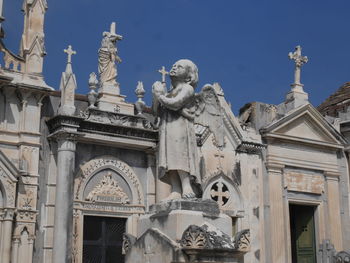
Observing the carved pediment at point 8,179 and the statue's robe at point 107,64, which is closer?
the carved pediment at point 8,179

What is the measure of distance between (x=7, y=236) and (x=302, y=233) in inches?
363

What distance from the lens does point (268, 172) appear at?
17344 millimetres

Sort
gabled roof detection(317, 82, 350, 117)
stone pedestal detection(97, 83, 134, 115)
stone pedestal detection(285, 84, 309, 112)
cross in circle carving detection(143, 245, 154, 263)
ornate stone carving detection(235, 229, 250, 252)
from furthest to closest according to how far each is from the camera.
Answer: gabled roof detection(317, 82, 350, 117) < stone pedestal detection(285, 84, 309, 112) < stone pedestal detection(97, 83, 134, 115) < cross in circle carving detection(143, 245, 154, 263) < ornate stone carving detection(235, 229, 250, 252)

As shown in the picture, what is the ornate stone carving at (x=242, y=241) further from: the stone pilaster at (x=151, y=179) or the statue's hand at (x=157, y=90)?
the stone pilaster at (x=151, y=179)

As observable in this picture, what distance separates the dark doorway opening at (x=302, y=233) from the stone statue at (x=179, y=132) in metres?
10.8

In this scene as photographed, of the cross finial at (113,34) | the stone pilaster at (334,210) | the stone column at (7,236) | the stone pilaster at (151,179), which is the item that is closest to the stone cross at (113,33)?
the cross finial at (113,34)

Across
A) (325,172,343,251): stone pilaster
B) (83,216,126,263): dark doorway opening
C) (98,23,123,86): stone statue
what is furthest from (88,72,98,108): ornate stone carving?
(325,172,343,251): stone pilaster

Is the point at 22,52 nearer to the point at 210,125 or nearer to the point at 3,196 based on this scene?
the point at 3,196

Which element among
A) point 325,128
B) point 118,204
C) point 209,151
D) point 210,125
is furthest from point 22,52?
point 325,128

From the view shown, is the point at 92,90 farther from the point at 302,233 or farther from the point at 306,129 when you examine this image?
the point at 302,233

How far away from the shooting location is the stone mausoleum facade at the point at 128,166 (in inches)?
536

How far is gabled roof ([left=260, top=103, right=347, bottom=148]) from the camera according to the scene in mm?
17734

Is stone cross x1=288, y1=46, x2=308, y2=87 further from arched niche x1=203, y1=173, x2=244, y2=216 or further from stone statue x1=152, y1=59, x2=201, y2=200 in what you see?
stone statue x1=152, y1=59, x2=201, y2=200

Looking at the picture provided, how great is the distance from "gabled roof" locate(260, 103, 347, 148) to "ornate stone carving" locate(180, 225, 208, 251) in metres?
10.3
